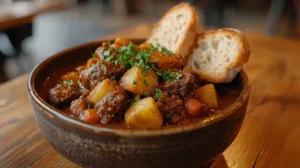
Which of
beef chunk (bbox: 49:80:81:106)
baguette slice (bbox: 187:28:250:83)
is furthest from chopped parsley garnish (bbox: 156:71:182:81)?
beef chunk (bbox: 49:80:81:106)

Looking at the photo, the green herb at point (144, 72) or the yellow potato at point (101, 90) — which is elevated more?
the green herb at point (144, 72)

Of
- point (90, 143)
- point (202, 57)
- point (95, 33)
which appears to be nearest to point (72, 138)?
point (90, 143)

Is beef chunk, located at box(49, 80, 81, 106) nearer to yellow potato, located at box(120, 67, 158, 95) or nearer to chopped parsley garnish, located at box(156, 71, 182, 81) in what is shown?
yellow potato, located at box(120, 67, 158, 95)

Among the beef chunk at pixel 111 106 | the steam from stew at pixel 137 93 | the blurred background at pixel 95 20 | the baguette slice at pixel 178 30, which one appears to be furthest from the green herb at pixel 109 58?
the blurred background at pixel 95 20

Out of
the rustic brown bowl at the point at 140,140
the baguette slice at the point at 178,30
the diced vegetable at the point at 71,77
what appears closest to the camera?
the rustic brown bowl at the point at 140,140

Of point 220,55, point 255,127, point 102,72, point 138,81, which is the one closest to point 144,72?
point 138,81

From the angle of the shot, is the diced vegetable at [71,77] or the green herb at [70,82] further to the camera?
the diced vegetable at [71,77]

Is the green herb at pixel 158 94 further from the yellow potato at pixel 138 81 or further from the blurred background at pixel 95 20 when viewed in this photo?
the blurred background at pixel 95 20

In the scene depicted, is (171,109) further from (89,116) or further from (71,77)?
(71,77)
